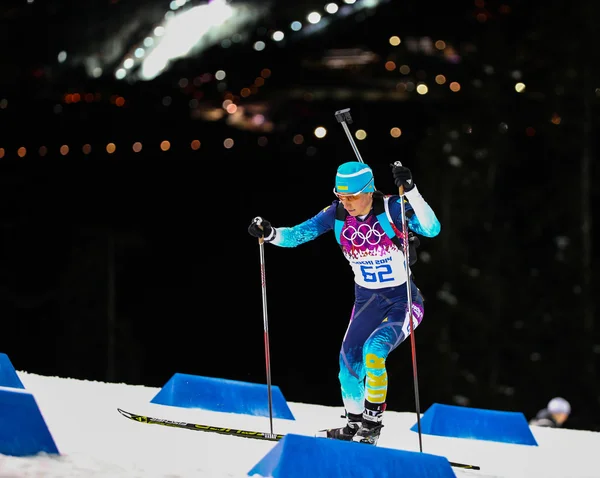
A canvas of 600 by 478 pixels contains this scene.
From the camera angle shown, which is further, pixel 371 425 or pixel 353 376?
pixel 353 376

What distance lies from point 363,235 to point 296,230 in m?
0.48

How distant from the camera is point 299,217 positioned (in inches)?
516

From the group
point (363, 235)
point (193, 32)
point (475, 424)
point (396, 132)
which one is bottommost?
point (475, 424)

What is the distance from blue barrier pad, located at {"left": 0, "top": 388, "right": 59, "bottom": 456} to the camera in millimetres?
4465

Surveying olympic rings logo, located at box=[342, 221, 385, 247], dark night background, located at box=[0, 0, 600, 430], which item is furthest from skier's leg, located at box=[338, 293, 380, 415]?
dark night background, located at box=[0, 0, 600, 430]

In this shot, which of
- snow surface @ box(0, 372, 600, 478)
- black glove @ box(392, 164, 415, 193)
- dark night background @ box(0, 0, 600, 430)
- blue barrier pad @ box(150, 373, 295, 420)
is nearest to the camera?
snow surface @ box(0, 372, 600, 478)

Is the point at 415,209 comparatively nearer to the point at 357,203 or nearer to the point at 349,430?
the point at 357,203

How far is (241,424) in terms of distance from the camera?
20.6ft

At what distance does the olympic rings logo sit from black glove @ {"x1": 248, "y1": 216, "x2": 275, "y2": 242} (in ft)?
1.54

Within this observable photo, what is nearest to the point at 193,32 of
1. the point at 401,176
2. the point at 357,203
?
the point at 357,203

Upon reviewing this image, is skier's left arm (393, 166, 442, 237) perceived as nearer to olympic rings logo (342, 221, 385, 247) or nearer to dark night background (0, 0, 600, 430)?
olympic rings logo (342, 221, 385, 247)

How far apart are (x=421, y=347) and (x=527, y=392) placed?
56.6 inches

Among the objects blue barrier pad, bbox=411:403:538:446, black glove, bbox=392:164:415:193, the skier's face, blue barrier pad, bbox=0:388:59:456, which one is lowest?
blue barrier pad, bbox=411:403:538:446

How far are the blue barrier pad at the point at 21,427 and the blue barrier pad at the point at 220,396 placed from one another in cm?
222
